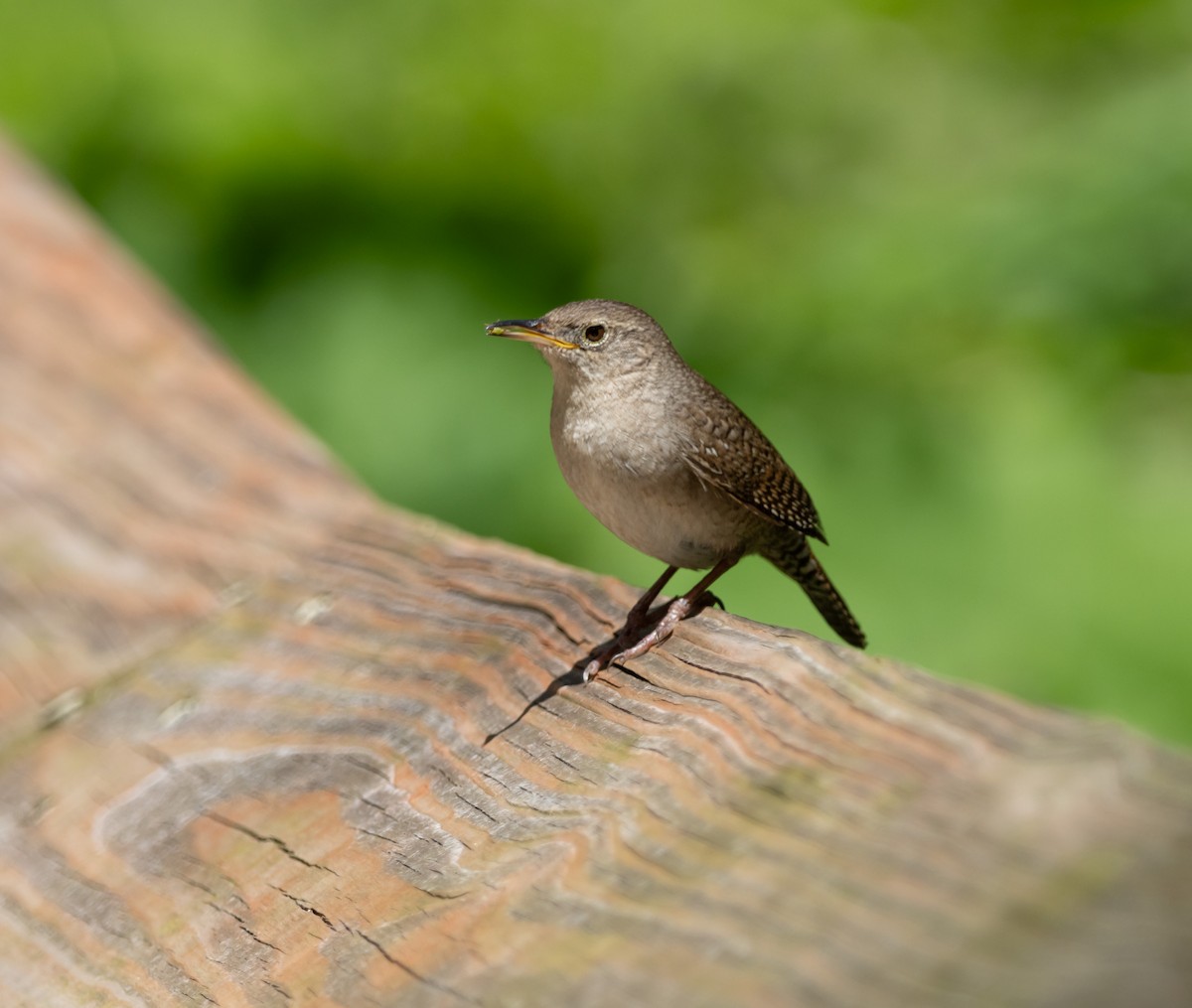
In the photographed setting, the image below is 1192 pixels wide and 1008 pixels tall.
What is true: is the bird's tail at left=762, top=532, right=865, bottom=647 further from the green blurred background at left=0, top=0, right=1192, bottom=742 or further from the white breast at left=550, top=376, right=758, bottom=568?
the green blurred background at left=0, top=0, right=1192, bottom=742

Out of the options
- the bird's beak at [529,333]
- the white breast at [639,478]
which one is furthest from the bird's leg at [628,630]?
the bird's beak at [529,333]

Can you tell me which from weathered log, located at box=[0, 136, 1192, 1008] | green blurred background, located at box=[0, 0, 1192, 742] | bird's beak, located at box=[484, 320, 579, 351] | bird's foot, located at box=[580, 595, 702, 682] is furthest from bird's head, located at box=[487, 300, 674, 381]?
green blurred background, located at box=[0, 0, 1192, 742]

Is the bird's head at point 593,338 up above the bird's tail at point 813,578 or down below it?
above

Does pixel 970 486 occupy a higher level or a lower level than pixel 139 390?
higher

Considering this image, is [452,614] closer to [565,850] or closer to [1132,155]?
[565,850]

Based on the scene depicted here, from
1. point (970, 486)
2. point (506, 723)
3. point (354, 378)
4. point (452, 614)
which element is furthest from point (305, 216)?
point (506, 723)

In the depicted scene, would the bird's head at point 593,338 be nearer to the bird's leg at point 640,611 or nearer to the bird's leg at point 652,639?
the bird's leg at point 640,611

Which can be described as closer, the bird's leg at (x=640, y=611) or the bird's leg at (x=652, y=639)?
the bird's leg at (x=652, y=639)
